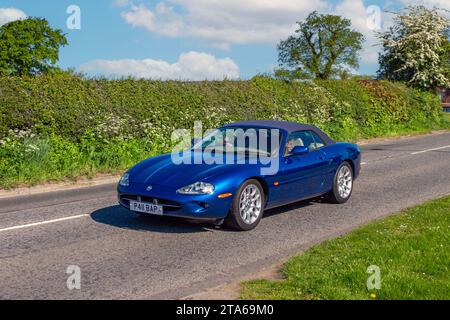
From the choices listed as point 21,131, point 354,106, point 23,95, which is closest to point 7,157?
point 21,131

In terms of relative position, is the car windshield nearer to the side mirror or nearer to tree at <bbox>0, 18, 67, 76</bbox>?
the side mirror

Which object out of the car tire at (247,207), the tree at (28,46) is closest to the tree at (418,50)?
the car tire at (247,207)

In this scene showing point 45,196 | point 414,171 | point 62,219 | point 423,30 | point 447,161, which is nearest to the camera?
point 62,219

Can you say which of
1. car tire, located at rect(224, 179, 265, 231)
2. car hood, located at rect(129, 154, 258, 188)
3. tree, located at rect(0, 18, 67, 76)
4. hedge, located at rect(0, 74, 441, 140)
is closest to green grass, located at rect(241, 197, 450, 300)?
car tire, located at rect(224, 179, 265, 231)

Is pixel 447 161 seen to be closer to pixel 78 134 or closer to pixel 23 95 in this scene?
pixel 78 134

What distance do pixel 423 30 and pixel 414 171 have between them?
2326 cm

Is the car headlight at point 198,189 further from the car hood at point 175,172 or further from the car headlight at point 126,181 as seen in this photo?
the car headlight at point 126,181

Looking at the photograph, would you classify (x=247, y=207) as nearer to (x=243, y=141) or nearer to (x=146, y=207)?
(x=243, y=141)

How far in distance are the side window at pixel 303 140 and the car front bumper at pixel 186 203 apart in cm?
171

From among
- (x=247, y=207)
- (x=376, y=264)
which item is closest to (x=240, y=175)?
(x=247, y=207)

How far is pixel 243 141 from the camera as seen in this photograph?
28.7 ft

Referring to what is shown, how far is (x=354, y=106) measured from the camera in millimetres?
24859

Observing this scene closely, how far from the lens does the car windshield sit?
8.59 metres

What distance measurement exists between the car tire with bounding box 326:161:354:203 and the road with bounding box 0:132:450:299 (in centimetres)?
16
